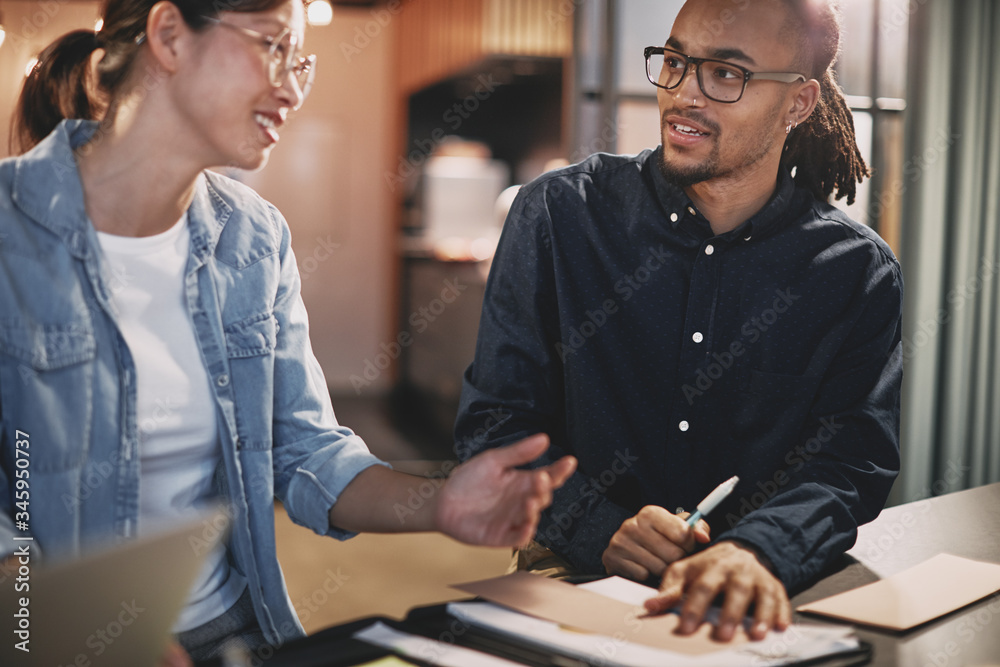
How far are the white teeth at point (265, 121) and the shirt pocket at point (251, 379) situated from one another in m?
0.26

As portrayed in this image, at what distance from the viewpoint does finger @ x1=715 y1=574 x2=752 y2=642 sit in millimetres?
961

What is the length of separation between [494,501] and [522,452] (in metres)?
0.09

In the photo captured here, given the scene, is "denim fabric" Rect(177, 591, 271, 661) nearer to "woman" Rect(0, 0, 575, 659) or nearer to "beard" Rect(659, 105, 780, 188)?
"woman" Rect(0, 0, 575, 659)

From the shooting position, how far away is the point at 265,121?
1176 mm

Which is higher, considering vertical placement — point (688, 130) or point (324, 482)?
point (688, 130)

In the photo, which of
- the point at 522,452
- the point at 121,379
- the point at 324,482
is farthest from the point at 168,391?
the point at 522,452

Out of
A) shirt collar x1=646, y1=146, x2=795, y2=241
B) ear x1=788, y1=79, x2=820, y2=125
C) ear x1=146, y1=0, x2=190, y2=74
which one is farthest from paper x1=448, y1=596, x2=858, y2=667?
ear x1=788, y1=79, x2=820, y2=125

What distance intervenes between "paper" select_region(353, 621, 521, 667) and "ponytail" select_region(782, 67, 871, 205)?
1254 mm

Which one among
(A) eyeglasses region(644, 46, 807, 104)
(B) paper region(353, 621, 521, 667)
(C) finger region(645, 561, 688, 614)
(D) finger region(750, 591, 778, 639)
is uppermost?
(A) eyeglasses region(644, 46, 807, 104)

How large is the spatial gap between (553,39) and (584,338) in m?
3.26

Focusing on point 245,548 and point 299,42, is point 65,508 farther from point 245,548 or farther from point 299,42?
point 299,42

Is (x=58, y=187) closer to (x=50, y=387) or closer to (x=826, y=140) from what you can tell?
(x=50, y=387)

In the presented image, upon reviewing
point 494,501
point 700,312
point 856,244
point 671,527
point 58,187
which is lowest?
point 671,527

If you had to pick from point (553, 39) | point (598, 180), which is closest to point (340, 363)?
point (553, 39)
